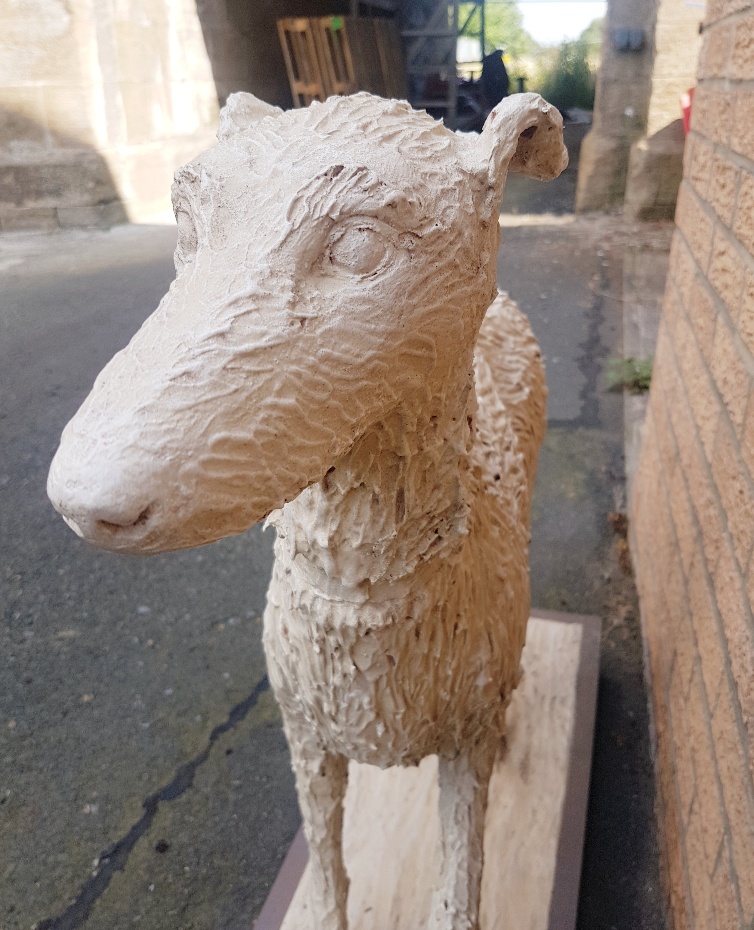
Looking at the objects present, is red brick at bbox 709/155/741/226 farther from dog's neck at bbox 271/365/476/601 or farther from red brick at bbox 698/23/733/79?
dog's neck at bbox 271/365/476/601

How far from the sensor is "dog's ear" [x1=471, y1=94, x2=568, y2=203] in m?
0.79

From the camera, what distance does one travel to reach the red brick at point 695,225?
5.30ft

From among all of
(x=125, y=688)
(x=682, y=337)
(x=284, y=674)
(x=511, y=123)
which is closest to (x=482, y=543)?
(x=284, y=674)

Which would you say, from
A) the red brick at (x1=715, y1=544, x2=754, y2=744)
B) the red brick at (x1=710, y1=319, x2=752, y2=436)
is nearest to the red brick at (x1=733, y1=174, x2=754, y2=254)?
the red brick at (x1=710, y1=319, x2=752, y2=436)

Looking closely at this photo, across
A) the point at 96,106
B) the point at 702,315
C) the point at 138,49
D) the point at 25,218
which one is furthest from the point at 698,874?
the point at 138,49

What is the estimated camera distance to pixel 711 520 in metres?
1.41

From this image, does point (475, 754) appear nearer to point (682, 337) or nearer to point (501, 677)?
point (501, 677)

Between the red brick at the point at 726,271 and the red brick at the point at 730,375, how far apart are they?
2.2 inches

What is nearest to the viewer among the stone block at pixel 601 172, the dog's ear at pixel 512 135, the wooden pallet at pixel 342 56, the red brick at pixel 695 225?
the dog's ear at pixel 512 135

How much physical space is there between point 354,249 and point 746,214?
91 cm

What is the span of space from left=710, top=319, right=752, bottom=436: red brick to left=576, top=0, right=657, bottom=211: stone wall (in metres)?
4.51

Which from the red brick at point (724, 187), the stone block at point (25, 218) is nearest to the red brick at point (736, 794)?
the red brick at point (724, 187)

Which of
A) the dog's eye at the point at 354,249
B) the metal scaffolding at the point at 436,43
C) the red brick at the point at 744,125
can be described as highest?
the metal scaffolding at the point at 436,43

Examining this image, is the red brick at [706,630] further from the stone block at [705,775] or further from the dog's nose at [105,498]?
the dog's nose at [105,498]
